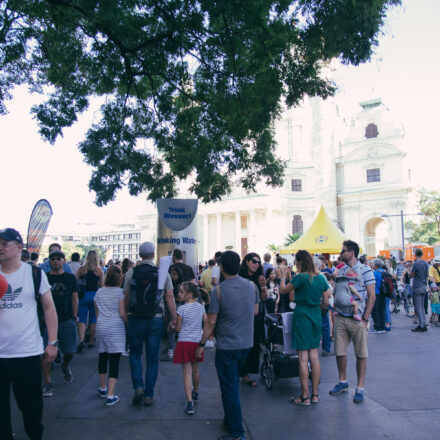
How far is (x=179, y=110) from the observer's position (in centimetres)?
1157

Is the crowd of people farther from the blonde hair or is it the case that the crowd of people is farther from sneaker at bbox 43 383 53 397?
the blonde hair

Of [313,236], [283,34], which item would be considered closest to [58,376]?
[283,34]

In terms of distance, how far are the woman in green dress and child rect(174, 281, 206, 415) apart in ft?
3.94

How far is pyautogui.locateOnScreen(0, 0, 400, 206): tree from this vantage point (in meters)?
6.88

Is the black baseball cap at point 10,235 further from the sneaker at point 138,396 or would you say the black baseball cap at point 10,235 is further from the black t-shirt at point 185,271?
the black t-shirt at point 185,271

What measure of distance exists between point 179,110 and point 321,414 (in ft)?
29.2

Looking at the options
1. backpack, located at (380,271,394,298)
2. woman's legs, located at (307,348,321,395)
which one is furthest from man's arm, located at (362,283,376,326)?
backpack, located at (380,271,394,298)

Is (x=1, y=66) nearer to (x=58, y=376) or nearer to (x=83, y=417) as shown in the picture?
(x=58, y=376)

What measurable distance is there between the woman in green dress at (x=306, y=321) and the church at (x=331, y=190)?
4313 cm

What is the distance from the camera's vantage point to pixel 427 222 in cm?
3950

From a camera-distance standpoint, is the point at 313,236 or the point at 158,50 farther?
the point at 313,236

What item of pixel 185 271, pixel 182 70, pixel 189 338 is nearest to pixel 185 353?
pixel 189 338

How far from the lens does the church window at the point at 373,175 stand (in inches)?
2004

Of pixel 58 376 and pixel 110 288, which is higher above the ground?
pixel 110 288
